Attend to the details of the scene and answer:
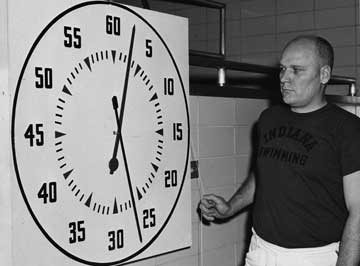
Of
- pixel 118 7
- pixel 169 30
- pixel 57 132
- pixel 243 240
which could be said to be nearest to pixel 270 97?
pixel 243 240

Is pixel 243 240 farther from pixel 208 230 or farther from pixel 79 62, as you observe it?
pixel 79 62

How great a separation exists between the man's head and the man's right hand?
45cm

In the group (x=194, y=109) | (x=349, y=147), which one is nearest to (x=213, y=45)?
(x=194, y=109)

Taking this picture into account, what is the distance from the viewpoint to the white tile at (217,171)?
8.24ft

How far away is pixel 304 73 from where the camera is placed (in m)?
2.23

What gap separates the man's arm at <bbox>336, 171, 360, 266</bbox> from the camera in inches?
81.9

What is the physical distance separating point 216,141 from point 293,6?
2.26 meters

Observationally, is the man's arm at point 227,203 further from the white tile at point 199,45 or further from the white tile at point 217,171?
the white tile at point 199,45

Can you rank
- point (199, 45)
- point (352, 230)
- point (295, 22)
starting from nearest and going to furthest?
point (352, 230), point (295, 22), point (199, 45)

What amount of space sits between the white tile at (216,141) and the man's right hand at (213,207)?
0.59 ft

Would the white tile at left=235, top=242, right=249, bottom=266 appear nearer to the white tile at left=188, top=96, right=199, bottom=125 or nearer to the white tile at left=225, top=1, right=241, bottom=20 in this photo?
the white tile at left=188, top=96, right=199, bottom=125

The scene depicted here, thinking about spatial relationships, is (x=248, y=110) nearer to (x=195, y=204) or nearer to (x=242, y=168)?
(x=242, y=168)

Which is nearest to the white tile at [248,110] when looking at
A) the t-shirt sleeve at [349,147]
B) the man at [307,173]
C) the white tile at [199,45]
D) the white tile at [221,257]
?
the man at [307,173]

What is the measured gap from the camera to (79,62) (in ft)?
6.10
